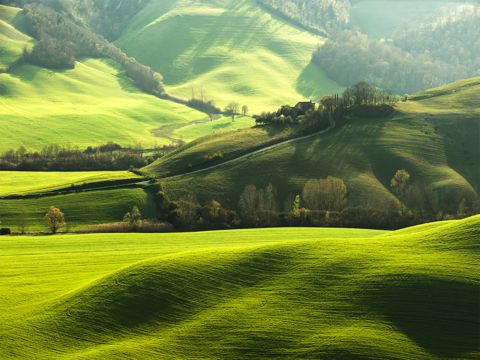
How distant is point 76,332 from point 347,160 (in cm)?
10195

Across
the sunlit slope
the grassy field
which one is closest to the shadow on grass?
the grassy field

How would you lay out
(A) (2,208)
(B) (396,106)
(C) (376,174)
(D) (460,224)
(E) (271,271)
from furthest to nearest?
(B) (396,106)
(C) (376,174)
(A) (2,208)
(D) (460,224)
(E) (271,271)

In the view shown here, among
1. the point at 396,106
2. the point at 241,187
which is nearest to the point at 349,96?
the point at 396,106

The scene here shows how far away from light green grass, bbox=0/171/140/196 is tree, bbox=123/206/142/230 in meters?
21.0

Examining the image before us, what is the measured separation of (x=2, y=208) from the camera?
118500 millimetres

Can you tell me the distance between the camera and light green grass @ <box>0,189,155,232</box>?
11475 cm

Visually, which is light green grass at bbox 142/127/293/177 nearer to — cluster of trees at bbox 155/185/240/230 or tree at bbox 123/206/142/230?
cluster of trees at bbox 155/185/240/230

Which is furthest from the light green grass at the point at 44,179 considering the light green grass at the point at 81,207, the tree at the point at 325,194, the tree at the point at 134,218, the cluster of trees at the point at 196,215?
the tree at the point at 325,194

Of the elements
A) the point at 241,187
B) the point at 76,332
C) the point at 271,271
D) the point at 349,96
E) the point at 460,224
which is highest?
the point at 349,96

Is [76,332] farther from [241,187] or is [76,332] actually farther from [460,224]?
[241,187]

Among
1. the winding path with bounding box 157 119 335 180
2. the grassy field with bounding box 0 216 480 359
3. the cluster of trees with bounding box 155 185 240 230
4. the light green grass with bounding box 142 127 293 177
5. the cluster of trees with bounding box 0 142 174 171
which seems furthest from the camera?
the cluster of trees with bounding box 0 142 174 171

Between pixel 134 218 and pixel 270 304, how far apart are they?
6229 centimetres

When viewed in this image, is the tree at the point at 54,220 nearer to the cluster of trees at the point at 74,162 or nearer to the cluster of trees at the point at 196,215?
the cluster of trees at the point at 196,215

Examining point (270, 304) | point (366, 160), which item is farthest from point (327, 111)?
point (270, 304)
